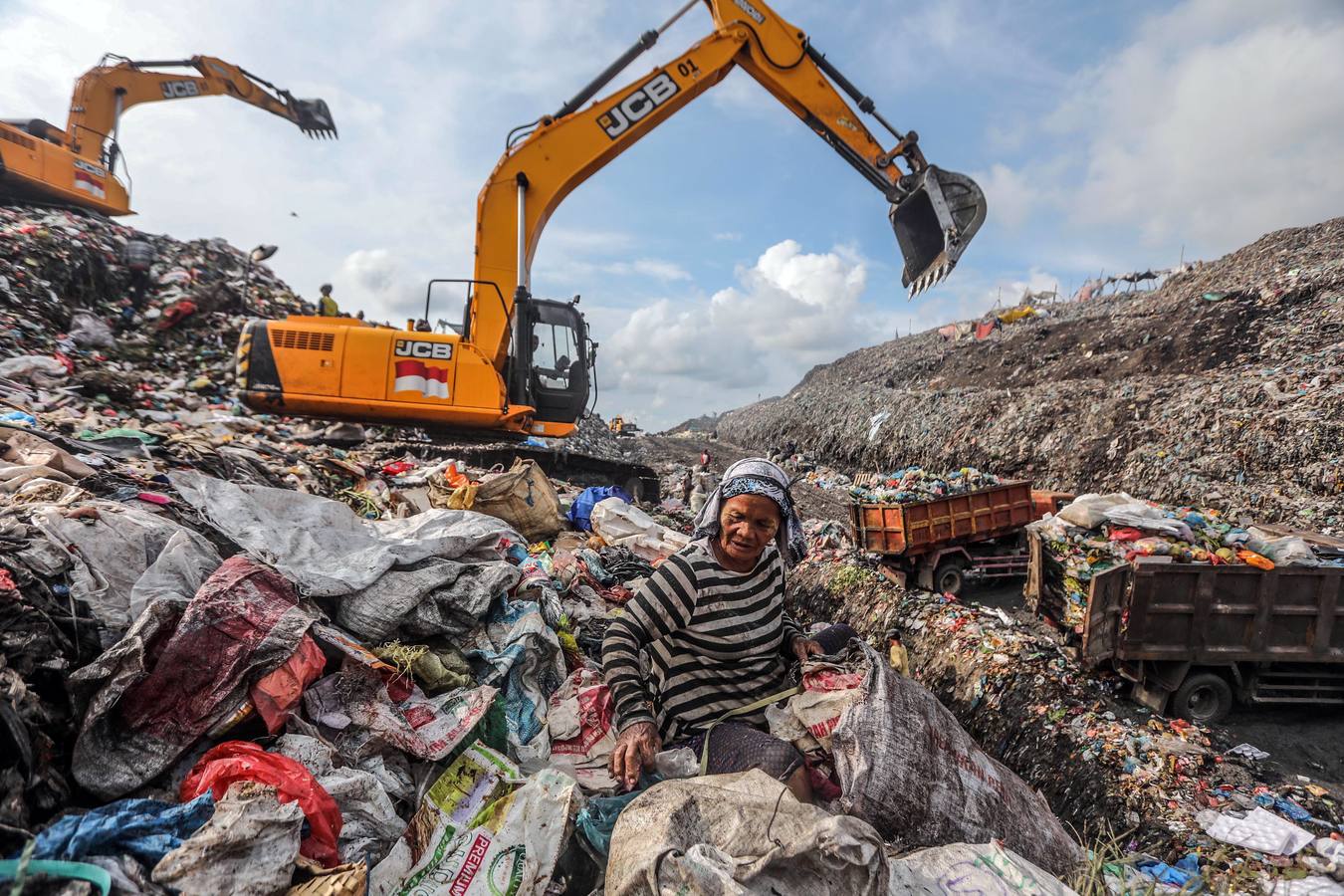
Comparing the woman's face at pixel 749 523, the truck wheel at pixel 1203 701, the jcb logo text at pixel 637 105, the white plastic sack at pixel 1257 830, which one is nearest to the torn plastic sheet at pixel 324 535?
the woman's face at pixel 749 523

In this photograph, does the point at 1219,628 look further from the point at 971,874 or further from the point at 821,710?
the point at 971,874

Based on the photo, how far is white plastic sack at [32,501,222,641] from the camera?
2.18 meters

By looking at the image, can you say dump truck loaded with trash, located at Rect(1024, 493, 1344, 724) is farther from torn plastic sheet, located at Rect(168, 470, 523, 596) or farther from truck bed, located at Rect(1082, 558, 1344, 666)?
torn plastic sheet, located at Rect(168, 470, 523, 596)

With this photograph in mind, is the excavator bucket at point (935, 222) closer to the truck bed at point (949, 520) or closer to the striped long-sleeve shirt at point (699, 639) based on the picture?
the truck bed at point (949, 520)

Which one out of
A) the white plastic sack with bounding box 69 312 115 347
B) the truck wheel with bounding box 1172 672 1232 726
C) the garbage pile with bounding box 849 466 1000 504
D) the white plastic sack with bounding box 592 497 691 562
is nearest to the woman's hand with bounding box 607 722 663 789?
the white plastic sack with bounding box 592 497 691 562

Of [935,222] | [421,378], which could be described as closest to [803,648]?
[935,222]

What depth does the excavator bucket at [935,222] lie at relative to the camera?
22.4 ft

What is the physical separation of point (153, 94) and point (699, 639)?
1635cm

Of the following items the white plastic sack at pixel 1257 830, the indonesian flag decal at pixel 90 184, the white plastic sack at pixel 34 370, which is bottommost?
the white plastic sack at pixel 1257 830

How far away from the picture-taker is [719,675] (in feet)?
7.87

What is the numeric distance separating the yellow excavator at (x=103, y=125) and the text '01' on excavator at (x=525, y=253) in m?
7.73

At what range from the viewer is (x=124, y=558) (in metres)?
2.46

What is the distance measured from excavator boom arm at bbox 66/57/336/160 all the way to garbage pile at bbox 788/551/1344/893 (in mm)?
14992

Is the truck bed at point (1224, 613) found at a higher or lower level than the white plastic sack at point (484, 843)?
higher
